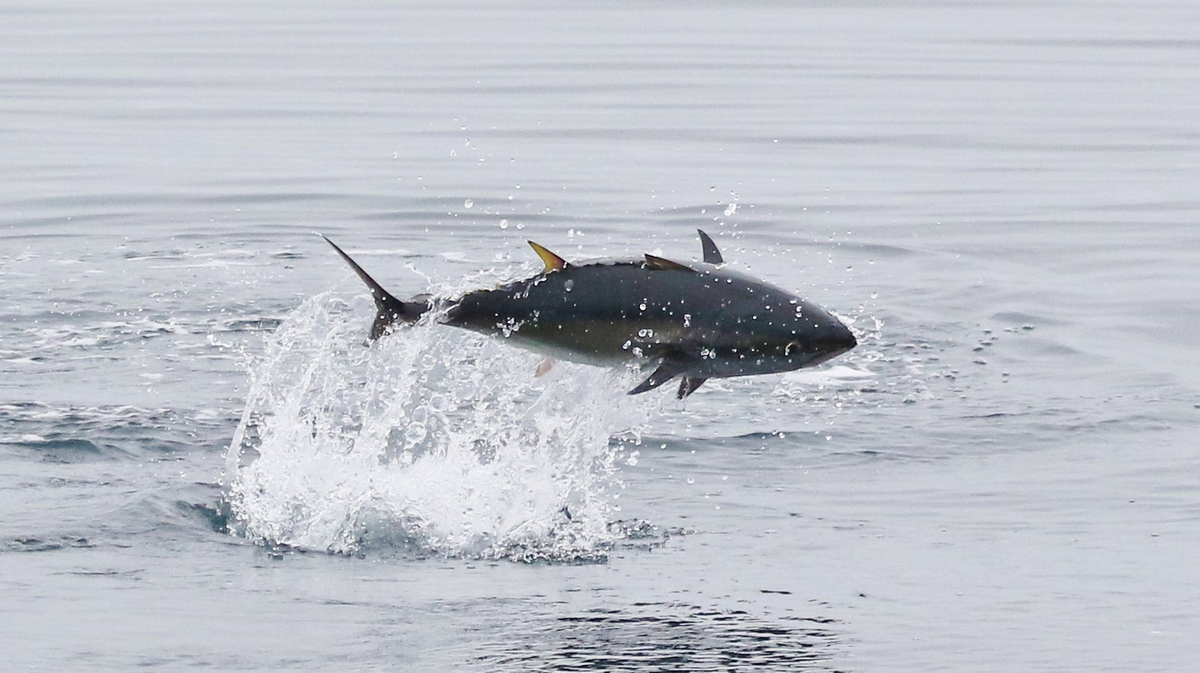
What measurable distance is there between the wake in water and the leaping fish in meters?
0.57

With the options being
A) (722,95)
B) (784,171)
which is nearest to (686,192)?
(784,171)

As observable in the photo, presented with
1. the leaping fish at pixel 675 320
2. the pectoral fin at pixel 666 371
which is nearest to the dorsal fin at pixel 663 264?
the leaping fish at pixel 675 320

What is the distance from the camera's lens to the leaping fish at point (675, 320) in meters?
6.75

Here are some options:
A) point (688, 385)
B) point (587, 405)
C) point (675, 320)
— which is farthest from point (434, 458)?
point (675, 320)

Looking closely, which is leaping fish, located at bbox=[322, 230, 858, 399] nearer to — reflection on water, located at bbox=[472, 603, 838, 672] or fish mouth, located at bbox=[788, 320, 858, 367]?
fish mouth, located at bbox=[788, 320, 858, 367]

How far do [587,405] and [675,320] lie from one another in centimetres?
135

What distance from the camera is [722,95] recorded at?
77.3 feet

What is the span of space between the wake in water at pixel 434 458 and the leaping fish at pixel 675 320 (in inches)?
22.6

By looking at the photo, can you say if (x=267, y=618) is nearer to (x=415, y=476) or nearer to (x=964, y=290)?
(x=415, y=476)

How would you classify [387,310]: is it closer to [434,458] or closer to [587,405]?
[587,405]

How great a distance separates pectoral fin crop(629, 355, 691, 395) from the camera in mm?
6742

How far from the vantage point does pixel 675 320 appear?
6742 mm

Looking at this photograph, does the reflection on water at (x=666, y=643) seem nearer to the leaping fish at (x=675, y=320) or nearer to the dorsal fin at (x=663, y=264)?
the leaping fish at (x=675, y=320)

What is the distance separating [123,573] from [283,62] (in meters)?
20.5
